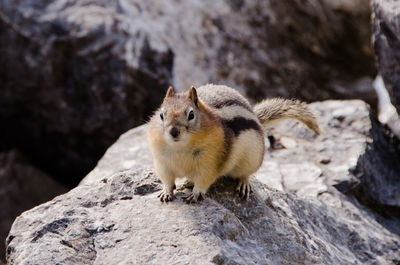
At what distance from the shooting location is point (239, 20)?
30.7ft

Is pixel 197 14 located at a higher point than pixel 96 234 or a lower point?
higher

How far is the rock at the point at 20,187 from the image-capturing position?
8.51 metres

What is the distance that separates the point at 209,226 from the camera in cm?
413

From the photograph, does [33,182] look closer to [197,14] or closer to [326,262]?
[197,14]

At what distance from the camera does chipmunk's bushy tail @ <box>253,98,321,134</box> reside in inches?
234

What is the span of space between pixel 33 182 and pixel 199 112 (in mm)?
5042

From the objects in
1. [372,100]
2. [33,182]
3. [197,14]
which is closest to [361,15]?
[372,100]

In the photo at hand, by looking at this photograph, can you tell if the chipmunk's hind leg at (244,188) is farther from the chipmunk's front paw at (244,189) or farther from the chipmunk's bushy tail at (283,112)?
the chipmunk's bushy tail at (283,112)

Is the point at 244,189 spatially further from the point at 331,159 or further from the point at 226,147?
the point at 331,159

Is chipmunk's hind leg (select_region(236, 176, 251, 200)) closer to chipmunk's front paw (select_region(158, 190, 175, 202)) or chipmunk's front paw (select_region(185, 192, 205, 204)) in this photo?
chipmunk's front paw (select_region(185, 192, 205, 204))

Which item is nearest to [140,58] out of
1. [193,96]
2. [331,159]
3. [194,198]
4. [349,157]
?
[331,159]

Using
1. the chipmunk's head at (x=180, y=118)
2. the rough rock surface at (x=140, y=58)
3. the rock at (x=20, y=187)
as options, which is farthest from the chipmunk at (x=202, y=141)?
the rock at (x=20, y=187)

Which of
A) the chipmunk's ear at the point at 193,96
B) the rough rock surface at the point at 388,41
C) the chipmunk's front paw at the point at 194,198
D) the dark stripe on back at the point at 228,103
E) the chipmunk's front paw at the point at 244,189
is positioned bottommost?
the chipmunk's front paw at the point at 194,198

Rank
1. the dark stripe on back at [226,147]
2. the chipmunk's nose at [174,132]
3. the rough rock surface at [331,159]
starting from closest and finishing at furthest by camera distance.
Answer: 1. the chipmunk's nose at [174,132]
2. the dark stripe on back at [226,147]
3. the rough rock surface at [331,159]
